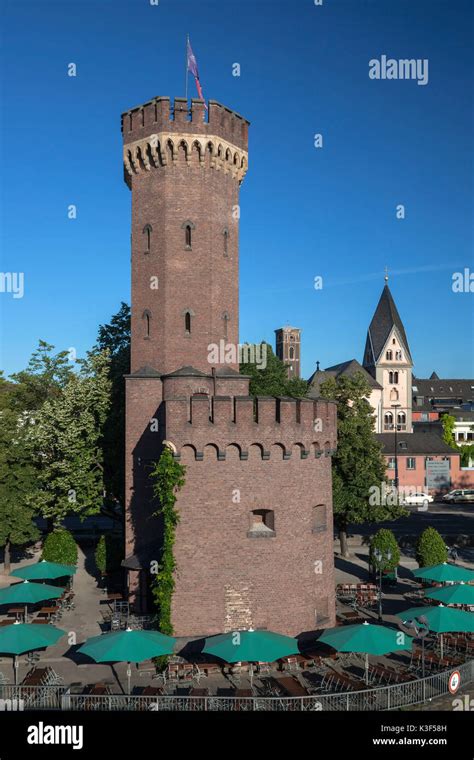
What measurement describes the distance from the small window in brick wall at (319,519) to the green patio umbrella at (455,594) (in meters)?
4.67

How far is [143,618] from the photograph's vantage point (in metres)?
24.0

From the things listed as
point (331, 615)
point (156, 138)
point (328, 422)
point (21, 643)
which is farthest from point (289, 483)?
point (156, 138)

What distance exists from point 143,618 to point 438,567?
12513 mm

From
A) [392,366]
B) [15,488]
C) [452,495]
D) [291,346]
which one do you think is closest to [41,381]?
[15,488]

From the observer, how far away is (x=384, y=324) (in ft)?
340

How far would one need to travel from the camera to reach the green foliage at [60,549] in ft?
101

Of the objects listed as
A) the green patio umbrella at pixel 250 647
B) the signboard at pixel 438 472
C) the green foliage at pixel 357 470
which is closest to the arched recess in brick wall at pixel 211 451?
the green patio umbrella at pixel 250 647

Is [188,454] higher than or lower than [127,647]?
higher

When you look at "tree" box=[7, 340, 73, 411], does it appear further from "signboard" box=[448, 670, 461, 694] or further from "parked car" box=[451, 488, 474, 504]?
"parked car" box=[451, 488, 474, 504]

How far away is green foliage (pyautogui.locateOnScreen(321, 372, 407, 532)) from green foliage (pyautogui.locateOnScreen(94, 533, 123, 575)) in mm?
12599

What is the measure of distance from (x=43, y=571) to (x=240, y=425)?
1176 centimetres

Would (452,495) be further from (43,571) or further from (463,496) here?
(43,571)

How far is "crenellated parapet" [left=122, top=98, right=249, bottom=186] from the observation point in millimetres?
27188

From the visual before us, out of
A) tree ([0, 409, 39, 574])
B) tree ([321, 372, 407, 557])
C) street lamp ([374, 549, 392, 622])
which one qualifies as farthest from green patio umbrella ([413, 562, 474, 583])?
tree ([0, 409, 39, 574])
